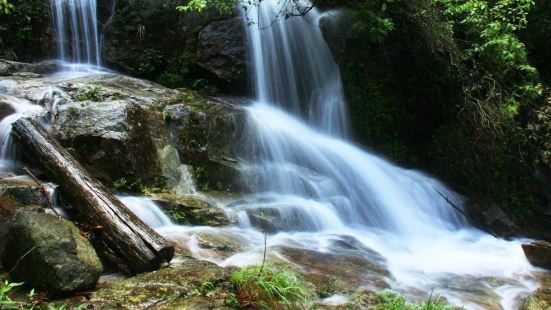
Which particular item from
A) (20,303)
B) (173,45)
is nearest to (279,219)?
(20,303)

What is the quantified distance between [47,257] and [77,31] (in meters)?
9.36

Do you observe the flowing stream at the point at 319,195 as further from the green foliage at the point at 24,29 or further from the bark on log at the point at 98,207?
the bark on log at the point at 98,207

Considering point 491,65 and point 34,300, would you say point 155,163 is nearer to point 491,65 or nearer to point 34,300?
point 34,300

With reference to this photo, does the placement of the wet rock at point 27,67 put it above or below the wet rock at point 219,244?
above

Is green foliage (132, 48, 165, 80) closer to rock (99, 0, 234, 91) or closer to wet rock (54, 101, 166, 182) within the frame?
rock (99, 0, 234, 91)

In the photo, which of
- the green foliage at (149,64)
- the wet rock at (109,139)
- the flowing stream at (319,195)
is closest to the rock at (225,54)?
the flowing stream at (319,195)

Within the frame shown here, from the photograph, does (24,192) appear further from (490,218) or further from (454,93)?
(454,93)

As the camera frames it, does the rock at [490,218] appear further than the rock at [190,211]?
Yes

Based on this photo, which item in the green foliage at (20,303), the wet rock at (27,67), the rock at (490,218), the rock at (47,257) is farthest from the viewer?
the wet rock at (27,67)

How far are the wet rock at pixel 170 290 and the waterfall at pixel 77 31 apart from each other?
27.9ft

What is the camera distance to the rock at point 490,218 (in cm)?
879

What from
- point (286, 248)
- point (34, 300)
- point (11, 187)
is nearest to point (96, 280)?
point (34, 300)

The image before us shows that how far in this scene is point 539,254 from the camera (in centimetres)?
667

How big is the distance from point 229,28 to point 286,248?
21.7 ft
